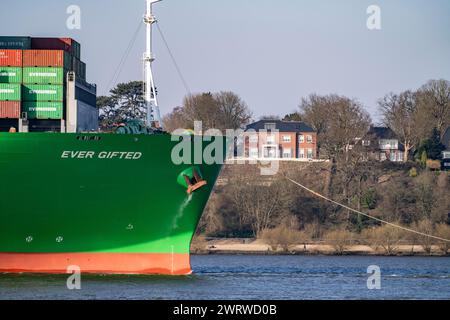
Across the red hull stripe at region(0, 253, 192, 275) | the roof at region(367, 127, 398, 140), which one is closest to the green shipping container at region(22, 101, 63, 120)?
the red hull stripe at region(0, 253, 192, 275)

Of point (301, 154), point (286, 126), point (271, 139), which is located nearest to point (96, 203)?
point (271, 139)

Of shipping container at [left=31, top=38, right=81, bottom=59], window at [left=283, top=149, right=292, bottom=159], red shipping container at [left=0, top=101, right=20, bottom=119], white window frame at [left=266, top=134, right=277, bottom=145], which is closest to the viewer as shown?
red shipping container at [left=0, top=101, right=20, bottom=119]

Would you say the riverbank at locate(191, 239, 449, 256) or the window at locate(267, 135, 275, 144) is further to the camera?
the window at locate(267, 135, 275, 144)

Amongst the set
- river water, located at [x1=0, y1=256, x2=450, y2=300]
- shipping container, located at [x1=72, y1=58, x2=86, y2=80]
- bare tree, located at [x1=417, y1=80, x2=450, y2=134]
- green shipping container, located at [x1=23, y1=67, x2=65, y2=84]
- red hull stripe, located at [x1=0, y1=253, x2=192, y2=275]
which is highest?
bare tree, located at [x1=417, y1=80, x2=450, y2=134]

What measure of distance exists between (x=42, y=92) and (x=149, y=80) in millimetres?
5151

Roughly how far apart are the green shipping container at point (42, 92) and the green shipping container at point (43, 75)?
197 millimetres

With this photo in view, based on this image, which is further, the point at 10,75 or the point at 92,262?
the point at 10,75

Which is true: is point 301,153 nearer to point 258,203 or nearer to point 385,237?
point 258,203

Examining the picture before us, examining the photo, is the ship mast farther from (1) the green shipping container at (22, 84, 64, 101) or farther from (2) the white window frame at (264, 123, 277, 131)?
(2) the white window frame at (264, 123, 277, 131)

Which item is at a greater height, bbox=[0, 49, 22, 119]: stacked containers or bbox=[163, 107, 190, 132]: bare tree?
bbox=[163, 107, 190, 132]: bare tree

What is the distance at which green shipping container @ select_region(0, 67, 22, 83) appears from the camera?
5106 centimetres

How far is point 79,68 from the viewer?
5503cm

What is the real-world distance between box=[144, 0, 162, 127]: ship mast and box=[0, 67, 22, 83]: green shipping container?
237 inches

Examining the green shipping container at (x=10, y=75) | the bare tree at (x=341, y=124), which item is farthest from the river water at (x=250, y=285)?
the bare tree at (x=341, y=124)
